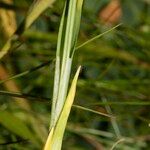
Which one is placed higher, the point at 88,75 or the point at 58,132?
the point at 88,75

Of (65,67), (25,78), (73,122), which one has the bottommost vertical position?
(65,67)

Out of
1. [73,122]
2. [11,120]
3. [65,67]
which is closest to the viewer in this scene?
[65,67]

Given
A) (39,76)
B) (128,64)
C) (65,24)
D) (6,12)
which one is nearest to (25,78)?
(39,76)

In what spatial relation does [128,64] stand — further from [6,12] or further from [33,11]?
[33,11]

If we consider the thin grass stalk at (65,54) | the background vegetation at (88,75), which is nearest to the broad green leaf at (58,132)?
the thin grass stalk at (65,54)

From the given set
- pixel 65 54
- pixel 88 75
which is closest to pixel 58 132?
pixel 65 54

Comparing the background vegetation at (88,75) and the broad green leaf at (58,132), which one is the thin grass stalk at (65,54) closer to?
the broad green leaf at (58,132)

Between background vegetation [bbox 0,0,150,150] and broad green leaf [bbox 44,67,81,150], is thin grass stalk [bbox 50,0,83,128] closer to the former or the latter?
broad green leaf [bbox 44,67,81,150]

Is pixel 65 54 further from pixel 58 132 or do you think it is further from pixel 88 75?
pixel 88 75

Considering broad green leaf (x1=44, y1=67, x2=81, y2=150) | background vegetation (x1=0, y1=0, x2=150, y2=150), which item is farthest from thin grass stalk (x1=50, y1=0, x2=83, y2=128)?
background vegetation (x1=0, y1=0, x2=150, y2=150)

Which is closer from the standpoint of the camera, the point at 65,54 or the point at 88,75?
the point at 65,54

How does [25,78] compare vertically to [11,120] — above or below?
above
